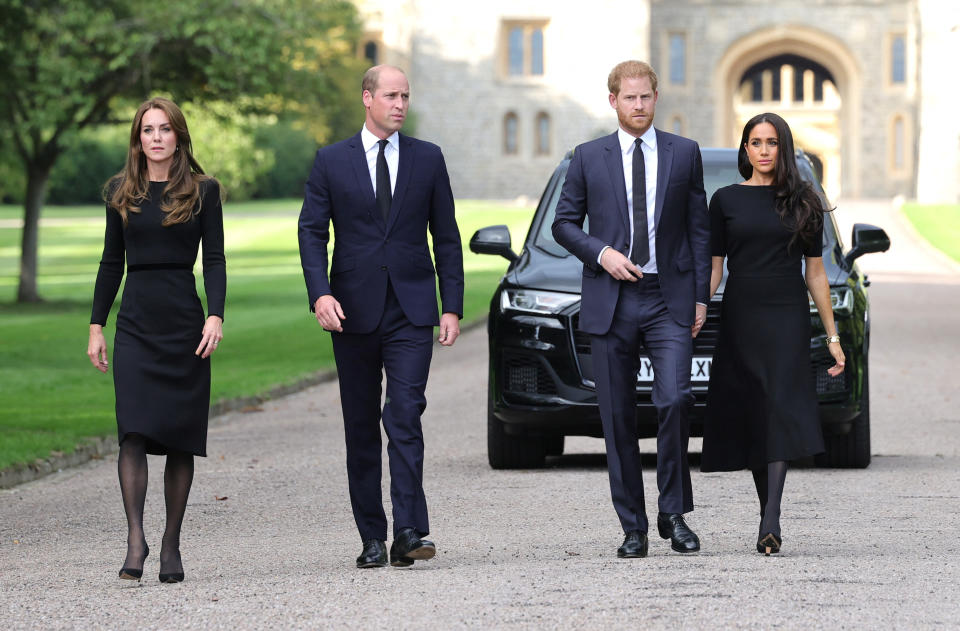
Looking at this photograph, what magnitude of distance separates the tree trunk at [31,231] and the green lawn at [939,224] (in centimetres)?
1965

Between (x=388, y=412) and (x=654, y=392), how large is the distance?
1.06m

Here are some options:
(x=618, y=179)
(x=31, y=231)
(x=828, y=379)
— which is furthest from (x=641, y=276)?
(x=31, y=231)

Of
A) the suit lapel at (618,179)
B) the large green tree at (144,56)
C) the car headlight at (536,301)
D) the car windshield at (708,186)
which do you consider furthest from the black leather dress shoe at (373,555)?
the large green tree at (144,56)

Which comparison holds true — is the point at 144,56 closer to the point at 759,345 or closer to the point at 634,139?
the point at 634,139

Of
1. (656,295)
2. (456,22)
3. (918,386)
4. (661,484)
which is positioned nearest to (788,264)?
(656,295)

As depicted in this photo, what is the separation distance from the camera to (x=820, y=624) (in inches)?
200

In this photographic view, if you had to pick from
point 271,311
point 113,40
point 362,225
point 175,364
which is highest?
point 113,40

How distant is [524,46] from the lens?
77.3 meters

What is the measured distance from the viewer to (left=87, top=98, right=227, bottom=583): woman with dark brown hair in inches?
243

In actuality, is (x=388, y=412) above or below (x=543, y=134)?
below

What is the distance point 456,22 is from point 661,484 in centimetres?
7137

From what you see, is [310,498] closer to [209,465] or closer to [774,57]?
[209,465]

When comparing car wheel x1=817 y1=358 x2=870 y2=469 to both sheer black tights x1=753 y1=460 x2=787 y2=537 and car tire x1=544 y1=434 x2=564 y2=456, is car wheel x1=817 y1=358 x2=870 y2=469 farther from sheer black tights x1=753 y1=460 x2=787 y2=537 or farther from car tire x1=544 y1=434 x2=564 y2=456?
sheer black tights x1=753 y1=460 x2=787 y2=537

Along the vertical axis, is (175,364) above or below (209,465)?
above
